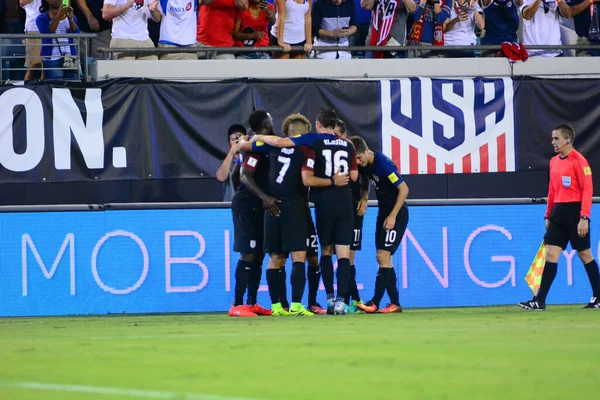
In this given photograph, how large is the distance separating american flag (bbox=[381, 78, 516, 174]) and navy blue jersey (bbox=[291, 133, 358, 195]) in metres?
5.08

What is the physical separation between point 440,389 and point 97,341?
12.2 ft

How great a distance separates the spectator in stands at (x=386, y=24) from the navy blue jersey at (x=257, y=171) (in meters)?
6.21

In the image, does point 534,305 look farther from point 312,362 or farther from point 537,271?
point 312,362

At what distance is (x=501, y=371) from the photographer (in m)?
5.17

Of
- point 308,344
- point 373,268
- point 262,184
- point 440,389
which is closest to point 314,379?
point 440,389

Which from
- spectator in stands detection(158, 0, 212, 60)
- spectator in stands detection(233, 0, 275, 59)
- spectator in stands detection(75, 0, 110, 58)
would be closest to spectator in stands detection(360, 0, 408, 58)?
spectator in stands detection(233, 0, 275, 59)

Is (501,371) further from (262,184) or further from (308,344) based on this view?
(262,184)

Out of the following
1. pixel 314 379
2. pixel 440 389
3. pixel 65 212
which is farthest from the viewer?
pixel 65 212

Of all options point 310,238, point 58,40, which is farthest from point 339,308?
point 58,40

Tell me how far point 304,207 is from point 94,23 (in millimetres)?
6841

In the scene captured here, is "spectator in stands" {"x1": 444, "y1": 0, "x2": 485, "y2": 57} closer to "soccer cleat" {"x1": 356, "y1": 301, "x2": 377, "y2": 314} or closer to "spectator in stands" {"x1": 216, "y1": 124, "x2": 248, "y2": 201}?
"spectator in stands" {"x1": 216, "y1": 124, "x2": 248, "y2": 201}

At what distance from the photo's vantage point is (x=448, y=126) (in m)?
16.2

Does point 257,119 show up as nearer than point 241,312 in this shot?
Yes

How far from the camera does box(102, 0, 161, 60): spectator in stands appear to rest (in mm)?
15935
